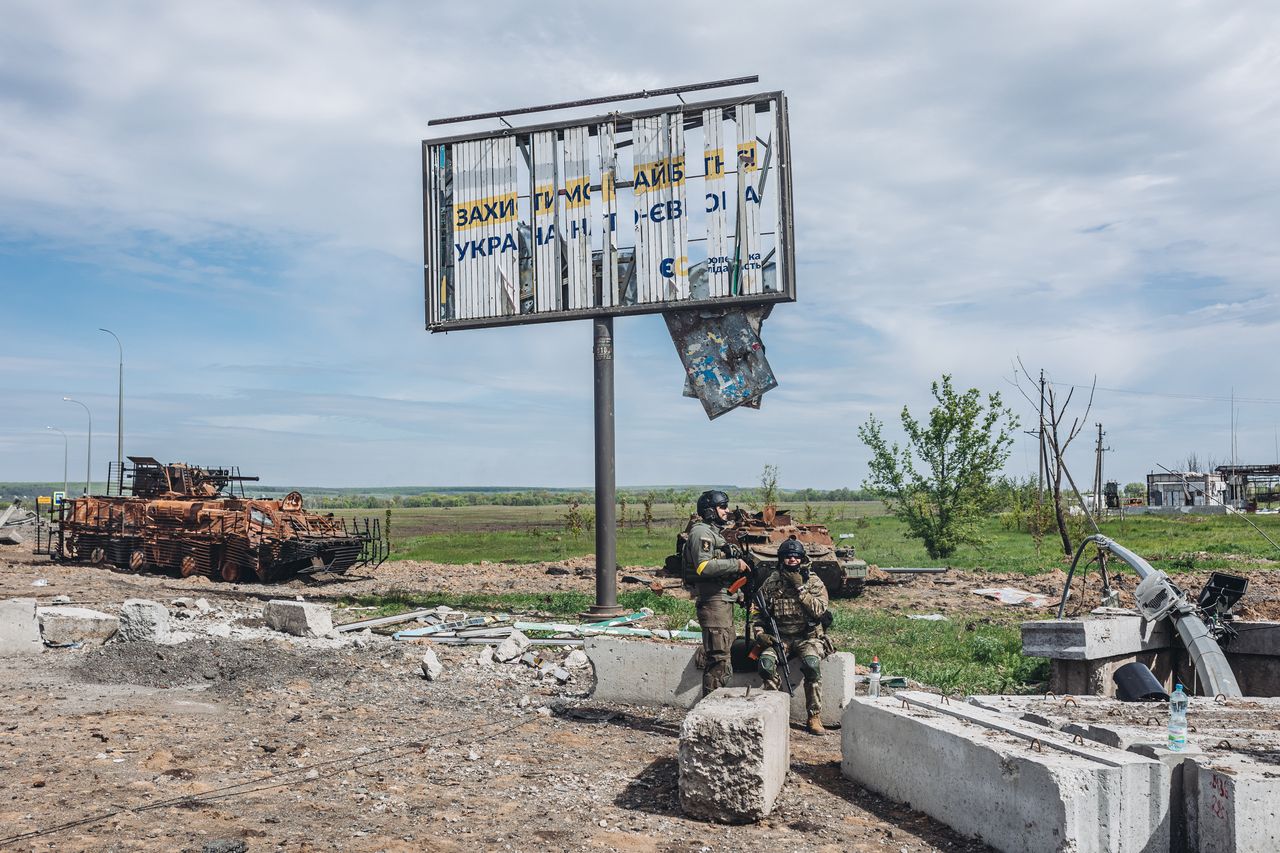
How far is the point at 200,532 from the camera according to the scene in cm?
2238

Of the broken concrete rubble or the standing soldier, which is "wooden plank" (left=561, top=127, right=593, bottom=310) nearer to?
the broken concrete rubble

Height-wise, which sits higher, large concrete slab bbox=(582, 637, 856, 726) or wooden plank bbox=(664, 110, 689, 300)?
wooden plank bbox=(664, 110, 689, 300)

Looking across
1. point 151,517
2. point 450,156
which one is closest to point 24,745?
point 450,156

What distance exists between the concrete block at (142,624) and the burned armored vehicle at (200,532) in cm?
982

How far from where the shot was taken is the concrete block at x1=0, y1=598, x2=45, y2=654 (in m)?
11.4

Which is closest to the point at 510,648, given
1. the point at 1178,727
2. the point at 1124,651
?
the point at 1124,651

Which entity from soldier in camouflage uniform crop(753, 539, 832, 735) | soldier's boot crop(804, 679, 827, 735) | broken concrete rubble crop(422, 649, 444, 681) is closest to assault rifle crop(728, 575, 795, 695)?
soldier in camouflage uniform crop(753, 539, 832, 735)

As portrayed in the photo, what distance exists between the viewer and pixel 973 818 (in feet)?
17.7

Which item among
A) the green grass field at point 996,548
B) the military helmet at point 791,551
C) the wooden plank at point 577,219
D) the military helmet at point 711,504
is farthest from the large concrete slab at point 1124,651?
the green grass field at point 996,548

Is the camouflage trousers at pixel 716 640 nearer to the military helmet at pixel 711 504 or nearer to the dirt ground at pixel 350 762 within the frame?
the dirt ground at pixel 350 762

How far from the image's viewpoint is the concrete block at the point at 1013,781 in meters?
4.84

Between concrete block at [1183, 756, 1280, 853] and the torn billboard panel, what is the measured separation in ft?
30.5

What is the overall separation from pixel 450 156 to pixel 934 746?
39.2ft

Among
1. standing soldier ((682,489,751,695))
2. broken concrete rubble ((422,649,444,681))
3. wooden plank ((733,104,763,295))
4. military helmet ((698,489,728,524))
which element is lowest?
broken concrete rubble ((422,649,444,681))
